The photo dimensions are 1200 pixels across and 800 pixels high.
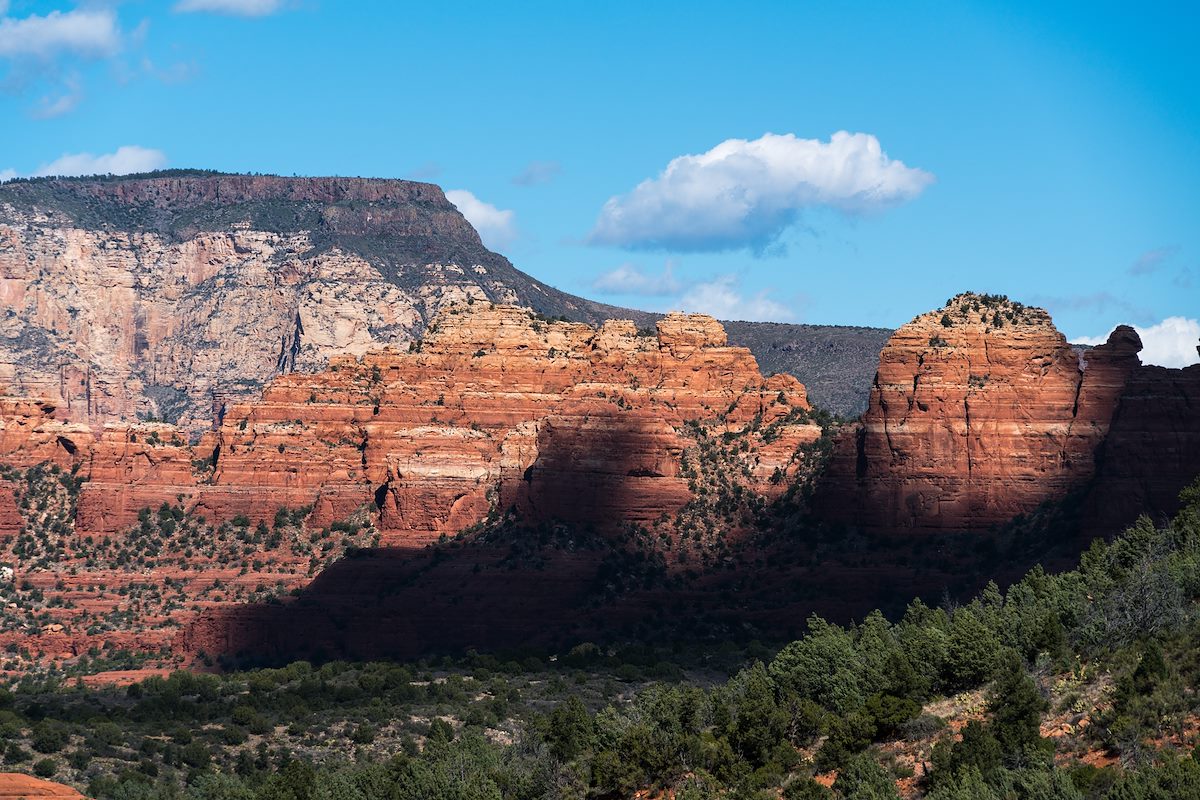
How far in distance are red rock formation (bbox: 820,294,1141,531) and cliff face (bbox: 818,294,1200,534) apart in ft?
0.16

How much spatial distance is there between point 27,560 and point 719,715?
6211cm

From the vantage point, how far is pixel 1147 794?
66.4m

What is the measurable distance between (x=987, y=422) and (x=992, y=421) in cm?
25

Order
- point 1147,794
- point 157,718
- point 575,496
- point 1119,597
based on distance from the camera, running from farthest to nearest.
→ point 575,496, point 157,718, point 1119,597, point 1147,794

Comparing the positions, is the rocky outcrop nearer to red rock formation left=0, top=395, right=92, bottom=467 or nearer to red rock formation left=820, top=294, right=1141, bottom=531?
red rock formation left=820, top=294, right=1141, bottom=531

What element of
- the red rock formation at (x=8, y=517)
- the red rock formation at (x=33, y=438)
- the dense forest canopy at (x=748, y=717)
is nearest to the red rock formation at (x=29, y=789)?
the dense forest canopy at (x=748, y=717)

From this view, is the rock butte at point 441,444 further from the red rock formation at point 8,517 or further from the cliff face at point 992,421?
the cliff face at point 992,421

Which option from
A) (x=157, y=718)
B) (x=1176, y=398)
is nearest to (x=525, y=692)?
(x=157, y=718)

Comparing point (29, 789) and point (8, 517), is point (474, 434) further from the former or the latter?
point (29, 789)

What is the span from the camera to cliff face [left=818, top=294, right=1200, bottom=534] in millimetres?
132000

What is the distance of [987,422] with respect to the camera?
132250 mm

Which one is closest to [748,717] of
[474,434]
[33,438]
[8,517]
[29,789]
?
[29,789]

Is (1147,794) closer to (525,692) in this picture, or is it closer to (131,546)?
(525,692)

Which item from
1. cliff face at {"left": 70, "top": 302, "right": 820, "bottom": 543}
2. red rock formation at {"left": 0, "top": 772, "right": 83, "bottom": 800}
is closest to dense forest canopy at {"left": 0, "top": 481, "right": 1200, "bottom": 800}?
red rock formation at {"left": 0, "top": 772, "right": 83, "bottom": 800}
